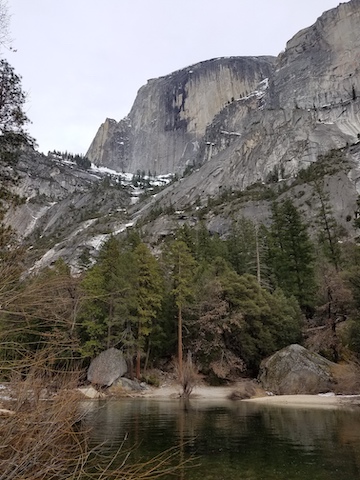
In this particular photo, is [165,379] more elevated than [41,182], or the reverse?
[41,182]

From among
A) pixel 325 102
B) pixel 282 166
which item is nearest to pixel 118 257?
pixel 282 166

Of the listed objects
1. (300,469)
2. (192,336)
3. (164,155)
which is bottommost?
(300,469)

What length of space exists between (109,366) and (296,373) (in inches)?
497

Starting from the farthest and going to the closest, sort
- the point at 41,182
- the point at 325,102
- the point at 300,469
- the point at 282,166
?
the point at 41,182 < the point at 325,102 < the point at 282,166 < the point at 300,469

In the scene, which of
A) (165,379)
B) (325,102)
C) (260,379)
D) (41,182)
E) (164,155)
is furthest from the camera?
(164,155)

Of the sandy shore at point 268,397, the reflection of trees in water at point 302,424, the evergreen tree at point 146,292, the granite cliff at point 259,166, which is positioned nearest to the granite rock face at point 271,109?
the granite cliff at point 259,166

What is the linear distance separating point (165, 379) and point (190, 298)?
6.90 m

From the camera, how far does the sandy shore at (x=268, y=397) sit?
21.7 m

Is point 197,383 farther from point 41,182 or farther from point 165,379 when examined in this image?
point 41,182

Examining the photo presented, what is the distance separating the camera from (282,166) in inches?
3718

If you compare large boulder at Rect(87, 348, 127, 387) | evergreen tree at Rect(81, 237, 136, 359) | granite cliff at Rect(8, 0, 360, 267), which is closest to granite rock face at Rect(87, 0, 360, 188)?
granite cliff at Rect(8, 0, 360, 267)

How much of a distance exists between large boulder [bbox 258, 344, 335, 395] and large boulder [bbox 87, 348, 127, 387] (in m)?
9.83

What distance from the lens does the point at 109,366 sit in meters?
29.0

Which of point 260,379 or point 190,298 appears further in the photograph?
point 190,298
